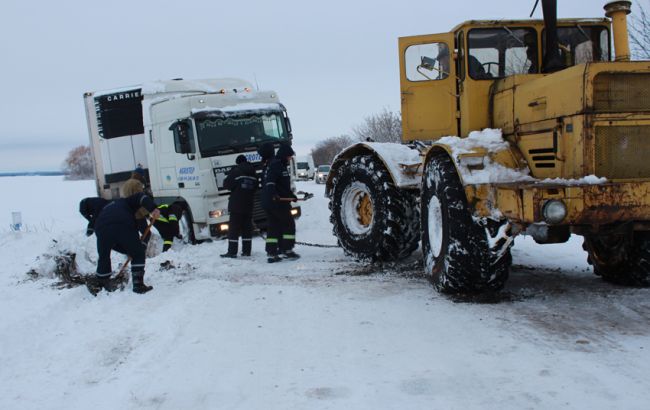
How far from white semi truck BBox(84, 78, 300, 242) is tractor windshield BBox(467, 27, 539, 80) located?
5.78 meters

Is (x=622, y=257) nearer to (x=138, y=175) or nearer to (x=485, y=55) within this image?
(x=485, y=55)

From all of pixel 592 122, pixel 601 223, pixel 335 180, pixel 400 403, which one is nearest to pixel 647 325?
pixel 601 223

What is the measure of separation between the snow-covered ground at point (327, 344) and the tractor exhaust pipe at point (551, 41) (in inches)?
94.7

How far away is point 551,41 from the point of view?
5973 millimetres

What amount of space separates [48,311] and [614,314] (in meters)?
5.59

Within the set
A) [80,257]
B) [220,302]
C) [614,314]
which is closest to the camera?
[614,314]

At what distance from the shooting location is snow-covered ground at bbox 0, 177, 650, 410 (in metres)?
3.57

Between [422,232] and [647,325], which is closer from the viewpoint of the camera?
[647,325]

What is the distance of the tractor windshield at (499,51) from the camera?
628cm

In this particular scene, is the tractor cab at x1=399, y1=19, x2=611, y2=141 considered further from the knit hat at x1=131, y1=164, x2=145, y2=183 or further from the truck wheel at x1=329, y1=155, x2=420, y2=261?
the knit hat at x1=131, y1=164, x2=145, y2=183

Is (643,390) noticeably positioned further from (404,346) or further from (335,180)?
(335,180)

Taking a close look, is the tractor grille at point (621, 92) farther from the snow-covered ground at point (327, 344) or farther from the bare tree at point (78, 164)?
the bare tree at point (78, 164)

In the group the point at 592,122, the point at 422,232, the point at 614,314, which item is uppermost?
the point at 592,122

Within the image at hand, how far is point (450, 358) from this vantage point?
4.06 metres
